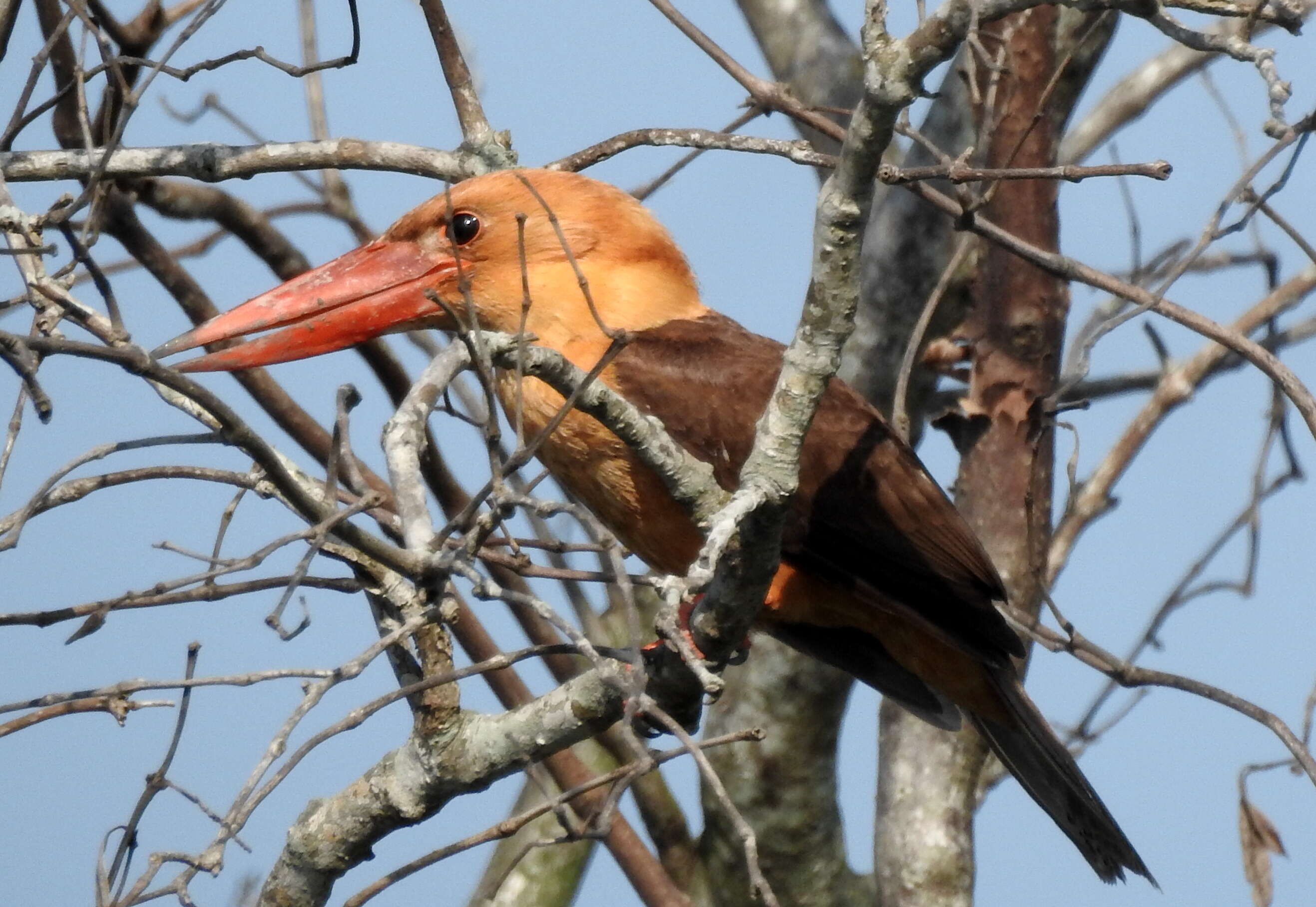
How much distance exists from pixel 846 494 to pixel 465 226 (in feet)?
3.80

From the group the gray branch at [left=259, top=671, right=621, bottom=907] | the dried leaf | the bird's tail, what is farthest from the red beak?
the dried leaf

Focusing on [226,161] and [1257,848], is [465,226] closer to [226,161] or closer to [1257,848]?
[226,161]

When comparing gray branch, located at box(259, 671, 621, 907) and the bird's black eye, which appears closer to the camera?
gray branch, located at box(259, 671, 621, 907)

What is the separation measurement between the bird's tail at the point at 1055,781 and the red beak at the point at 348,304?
1708mm

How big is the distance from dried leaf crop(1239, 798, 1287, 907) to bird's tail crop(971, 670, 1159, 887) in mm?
494

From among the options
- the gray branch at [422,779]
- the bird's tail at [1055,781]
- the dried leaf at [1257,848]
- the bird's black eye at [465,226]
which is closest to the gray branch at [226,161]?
the bird's black eye at [465,226]

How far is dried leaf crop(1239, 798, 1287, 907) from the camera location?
314cm

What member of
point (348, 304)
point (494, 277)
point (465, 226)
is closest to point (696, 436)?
point (494, 277)

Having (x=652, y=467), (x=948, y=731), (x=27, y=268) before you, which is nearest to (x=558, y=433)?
(x=652, y=467)

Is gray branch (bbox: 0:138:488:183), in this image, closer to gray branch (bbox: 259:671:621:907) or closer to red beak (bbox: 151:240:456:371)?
red beak (bbox: 151:240:456:371)

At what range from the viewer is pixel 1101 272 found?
296cm

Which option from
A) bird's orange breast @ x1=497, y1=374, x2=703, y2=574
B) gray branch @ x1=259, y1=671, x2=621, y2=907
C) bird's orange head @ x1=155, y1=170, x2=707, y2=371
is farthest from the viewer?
bird's orange head @ x1=155, y1=170, x2=707, y2=371

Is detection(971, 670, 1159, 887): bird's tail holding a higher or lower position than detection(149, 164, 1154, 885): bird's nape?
lower

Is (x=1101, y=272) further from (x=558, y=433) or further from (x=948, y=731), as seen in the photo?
(x=948, y=731)
